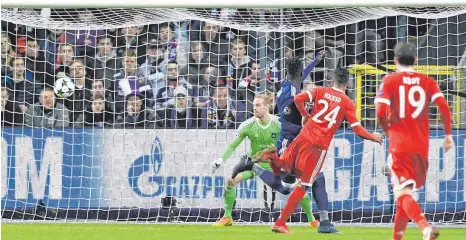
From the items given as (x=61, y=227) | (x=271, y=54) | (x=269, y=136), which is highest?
(x=271, y=54)

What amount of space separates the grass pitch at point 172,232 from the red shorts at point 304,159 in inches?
24.3

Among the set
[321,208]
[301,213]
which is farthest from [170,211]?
[321,208]

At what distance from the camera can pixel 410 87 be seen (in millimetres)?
8641

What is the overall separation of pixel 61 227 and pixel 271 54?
3.71m

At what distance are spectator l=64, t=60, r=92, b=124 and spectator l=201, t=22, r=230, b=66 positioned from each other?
1650mm

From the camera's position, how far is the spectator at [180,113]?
1479 centimetres

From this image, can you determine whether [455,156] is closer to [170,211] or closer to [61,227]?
[170,211]

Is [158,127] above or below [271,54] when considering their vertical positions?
below

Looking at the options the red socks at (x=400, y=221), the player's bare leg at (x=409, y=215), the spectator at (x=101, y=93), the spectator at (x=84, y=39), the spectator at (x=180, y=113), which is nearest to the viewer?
the player's bare leg at (x=409, y=215)

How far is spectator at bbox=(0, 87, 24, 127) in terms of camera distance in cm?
1472

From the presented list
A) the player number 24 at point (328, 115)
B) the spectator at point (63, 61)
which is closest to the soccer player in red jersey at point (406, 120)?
the player number 24 at point (328, 115)

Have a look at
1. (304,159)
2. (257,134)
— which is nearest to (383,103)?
(304,159)

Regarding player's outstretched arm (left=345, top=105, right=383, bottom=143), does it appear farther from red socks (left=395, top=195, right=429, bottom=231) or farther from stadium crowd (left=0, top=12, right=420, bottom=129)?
stadium crowd (left=0, top=12, right=420, bottom=129)

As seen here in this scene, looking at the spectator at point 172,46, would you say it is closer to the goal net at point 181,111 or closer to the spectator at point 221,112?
the goal net at point 181,111
